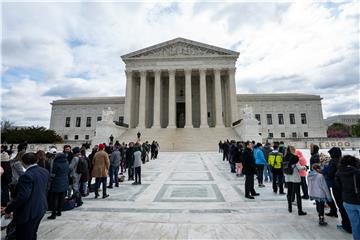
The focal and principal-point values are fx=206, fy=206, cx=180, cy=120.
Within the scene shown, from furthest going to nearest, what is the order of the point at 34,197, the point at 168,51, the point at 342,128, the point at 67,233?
the point at 342,128
the point at 168,51
the point at 67,233
the point at 34,197

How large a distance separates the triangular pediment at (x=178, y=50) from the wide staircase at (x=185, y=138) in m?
14.3

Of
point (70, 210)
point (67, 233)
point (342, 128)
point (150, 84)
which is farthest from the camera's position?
point (342, 128)

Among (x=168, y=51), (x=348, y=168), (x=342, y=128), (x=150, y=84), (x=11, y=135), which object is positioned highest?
(x=168, y=51)

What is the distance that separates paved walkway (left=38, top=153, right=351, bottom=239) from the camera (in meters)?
3.83

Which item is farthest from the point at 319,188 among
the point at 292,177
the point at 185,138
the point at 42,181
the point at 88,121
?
the point at 88,121

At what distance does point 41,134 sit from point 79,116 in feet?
86.4

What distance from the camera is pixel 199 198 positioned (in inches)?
244

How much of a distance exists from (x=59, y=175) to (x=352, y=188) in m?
5.75

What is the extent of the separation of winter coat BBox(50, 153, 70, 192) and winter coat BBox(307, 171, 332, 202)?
5550 mm

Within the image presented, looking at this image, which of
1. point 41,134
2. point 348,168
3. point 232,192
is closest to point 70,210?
point 232,192

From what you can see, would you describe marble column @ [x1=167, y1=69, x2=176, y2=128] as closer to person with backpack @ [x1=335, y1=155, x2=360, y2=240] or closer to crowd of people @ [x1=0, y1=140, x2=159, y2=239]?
crowd of people @ [x1=0, y1=140, x2=159, y2=239]

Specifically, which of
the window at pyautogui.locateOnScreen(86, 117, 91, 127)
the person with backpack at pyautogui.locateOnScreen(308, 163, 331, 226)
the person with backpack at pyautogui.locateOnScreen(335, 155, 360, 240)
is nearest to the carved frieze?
the window at pyautogui.locateOnScreen(86, 117, 91, 127)

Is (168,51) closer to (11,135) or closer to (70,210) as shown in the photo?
(11,135)

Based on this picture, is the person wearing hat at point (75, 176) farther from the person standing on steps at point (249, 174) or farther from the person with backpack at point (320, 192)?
the person with backpack at point (320, 192)
